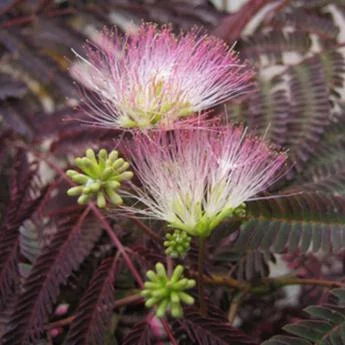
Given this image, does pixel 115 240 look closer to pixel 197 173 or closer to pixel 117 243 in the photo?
pixel 117 243

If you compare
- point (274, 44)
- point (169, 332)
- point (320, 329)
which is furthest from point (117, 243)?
point (274, 44)

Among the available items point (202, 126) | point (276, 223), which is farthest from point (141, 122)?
point (276, 223)

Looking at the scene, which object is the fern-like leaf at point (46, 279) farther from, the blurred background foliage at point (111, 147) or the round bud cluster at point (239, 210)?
the round bud cluster at point (239, 210)

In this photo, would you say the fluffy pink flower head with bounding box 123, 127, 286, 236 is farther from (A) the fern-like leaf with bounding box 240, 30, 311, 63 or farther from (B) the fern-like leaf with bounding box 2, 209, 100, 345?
(A) the fern-like leaf with bounding box 240, 30, 311, 63

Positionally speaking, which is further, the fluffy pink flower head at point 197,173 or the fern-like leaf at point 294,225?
the fern-like leaf at point 294,225

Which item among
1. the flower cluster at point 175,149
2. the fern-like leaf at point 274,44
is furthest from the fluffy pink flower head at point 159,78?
the fern-like leaf at point 274,44

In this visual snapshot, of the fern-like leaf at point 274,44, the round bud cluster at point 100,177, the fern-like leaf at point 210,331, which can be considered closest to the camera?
the round bud cluster at point 100,177

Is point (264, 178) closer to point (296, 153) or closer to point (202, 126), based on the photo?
point (202, 126)
